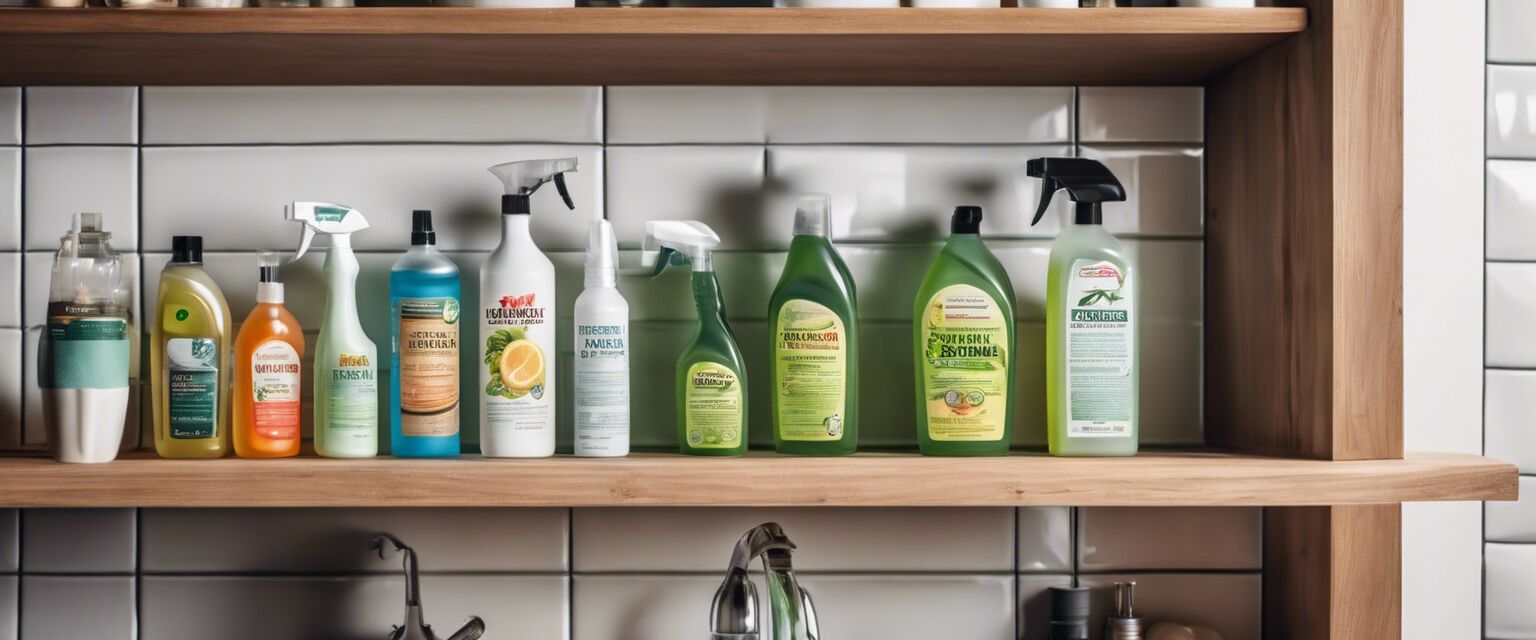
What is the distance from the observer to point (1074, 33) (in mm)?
878

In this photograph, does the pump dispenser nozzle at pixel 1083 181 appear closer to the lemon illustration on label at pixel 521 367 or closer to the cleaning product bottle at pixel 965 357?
the cleaning product bottle at pixel 965 357

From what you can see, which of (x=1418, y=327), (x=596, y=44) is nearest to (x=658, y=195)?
(x=596, y=44)

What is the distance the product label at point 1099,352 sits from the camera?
0.95 metres

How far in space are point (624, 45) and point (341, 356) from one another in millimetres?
348

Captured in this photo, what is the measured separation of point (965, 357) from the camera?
38.1 inches

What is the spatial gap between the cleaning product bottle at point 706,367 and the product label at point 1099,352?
0.28 metres

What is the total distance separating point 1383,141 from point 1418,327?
1.00 feet

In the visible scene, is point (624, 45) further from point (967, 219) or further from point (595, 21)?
point (967, 219)

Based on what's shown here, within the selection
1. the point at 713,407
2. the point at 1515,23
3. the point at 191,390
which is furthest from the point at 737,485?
the point at 1515,23

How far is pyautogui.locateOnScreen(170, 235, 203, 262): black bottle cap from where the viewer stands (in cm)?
98

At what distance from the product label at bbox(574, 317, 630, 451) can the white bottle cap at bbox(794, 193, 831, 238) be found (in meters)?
0.18

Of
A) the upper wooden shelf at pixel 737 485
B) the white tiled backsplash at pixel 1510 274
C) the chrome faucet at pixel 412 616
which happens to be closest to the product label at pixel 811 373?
the upper wooden shelf at pixel 737 485

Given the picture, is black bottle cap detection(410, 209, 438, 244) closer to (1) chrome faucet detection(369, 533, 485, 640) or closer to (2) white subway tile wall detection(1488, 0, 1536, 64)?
(1) chrome faucet detection(369, 533, 485, 640)

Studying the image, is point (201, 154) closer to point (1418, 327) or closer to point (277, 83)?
point (277, 83)
